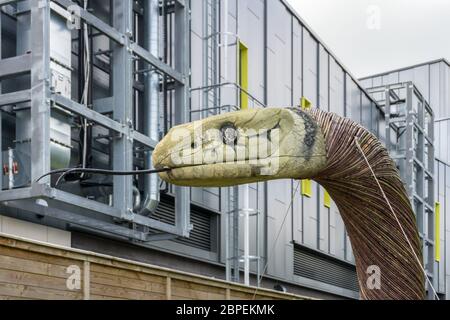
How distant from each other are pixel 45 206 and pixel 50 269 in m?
2.66

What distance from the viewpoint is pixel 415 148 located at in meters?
22.9

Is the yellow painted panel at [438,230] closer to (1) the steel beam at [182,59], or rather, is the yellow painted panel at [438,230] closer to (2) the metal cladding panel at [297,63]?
(2) the metal cladding panel at [297,63]

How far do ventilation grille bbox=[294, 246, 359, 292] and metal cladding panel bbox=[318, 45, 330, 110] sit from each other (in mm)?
3470

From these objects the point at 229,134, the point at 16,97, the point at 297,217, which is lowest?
the point at 229,134

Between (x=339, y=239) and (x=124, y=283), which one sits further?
(x=339, y=239)

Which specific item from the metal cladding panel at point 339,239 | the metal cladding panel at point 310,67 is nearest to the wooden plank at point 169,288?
the metal cladding panel at point 310,67

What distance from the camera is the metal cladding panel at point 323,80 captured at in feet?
68.2

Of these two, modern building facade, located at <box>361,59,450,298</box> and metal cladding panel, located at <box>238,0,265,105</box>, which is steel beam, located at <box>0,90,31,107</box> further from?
modern building facade, located at <box>361,59,450,298</box>

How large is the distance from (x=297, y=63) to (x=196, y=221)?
235 inches

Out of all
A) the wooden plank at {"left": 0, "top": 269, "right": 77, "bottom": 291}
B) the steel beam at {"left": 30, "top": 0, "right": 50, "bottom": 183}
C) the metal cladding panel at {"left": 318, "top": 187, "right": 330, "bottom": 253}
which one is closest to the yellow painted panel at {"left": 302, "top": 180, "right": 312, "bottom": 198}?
the metal cladding panel at {"left": 318, "top": 187, "right": 330, "bottom": 253}

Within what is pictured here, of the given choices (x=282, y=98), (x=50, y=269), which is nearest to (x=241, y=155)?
(x=50, y=269)

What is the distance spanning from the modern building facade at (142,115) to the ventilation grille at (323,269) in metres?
0.06

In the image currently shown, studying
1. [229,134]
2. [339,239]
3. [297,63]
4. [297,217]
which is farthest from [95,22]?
[339,239]

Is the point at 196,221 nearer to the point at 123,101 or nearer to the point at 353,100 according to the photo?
the point at 123,101
